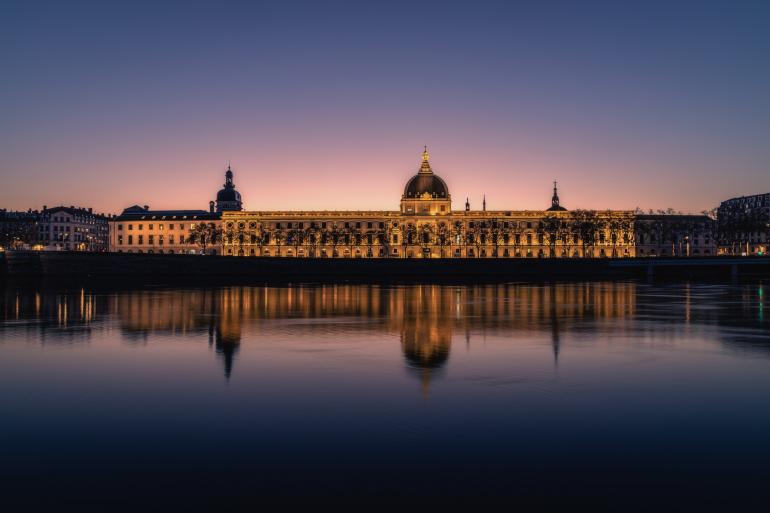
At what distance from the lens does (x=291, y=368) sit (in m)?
22.7

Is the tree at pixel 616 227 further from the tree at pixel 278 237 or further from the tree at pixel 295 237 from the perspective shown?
the tree at pixel 278 237


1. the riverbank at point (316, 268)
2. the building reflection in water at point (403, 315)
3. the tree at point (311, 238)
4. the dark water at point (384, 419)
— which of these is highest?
the tree at point (311, 238)

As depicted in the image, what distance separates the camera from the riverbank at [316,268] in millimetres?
104312

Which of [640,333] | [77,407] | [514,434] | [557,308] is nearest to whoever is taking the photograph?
[514,434]

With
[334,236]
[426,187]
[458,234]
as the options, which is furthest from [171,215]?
[458,234]

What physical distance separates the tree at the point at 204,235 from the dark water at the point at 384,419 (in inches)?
5601

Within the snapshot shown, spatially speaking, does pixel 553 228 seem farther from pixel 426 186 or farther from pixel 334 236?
pixel 334 236

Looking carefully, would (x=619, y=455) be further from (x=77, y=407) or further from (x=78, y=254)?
(x=78, y=254)

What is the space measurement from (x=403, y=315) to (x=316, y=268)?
70.3 meters

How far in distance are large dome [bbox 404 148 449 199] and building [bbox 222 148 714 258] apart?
0.25 metres

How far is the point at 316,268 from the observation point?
111750 millimetres

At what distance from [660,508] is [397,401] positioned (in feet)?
26.0

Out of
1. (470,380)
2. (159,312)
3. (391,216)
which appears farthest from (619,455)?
(391,216)

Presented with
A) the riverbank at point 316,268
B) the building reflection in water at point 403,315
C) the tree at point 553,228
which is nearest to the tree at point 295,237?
the tree at point 553,228
